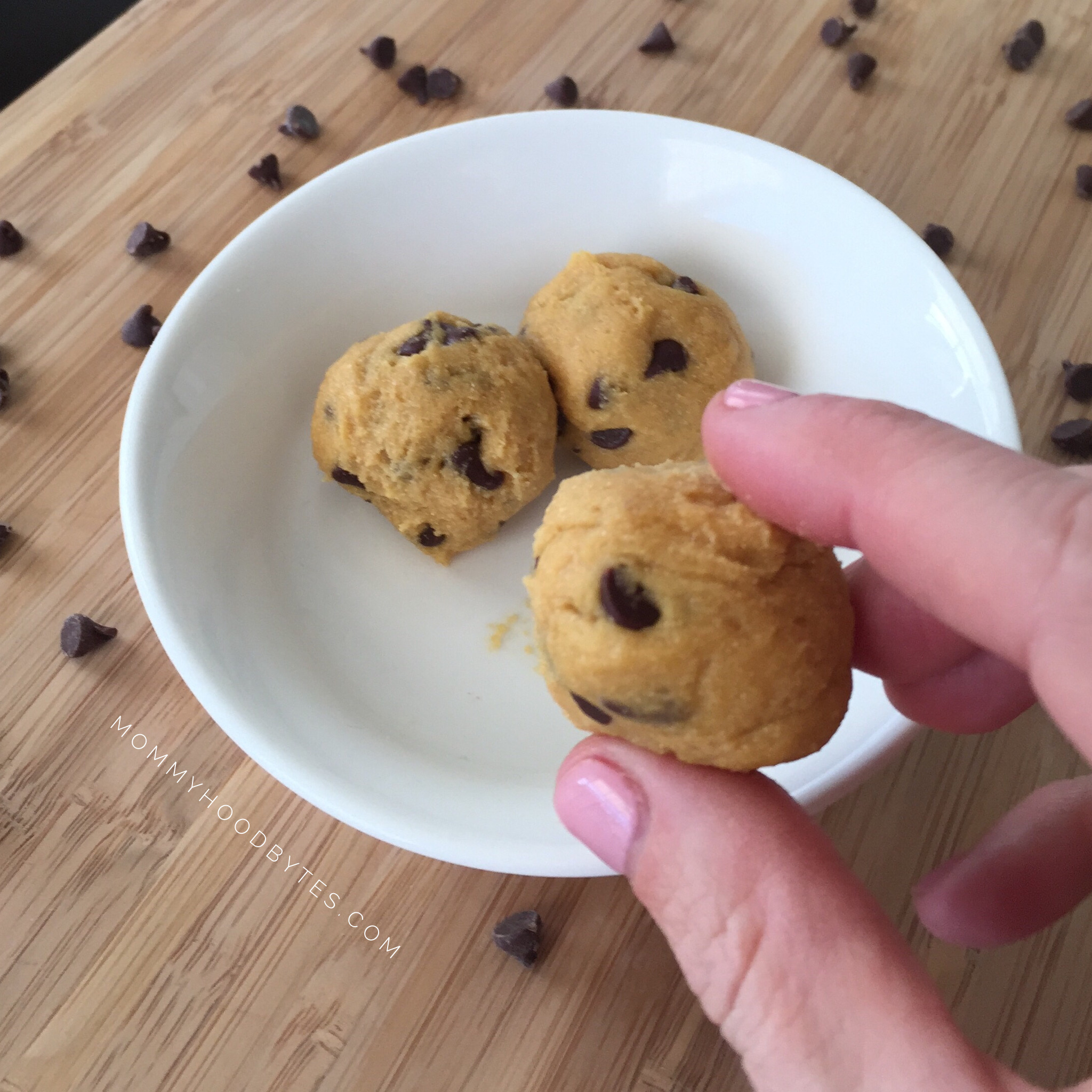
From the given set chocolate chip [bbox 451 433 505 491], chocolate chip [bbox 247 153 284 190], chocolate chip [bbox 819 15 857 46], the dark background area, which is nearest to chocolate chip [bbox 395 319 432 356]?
chocolate chip [bbox 451 433 505 491]

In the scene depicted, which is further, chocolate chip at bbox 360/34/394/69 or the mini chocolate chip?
chocolate chip at bbox 360/34/394/69

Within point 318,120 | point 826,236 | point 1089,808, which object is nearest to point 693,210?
point 826,236

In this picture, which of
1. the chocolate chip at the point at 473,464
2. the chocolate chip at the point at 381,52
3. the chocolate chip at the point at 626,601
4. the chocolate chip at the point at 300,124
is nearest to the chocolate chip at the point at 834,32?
the chocolate chip at the point at 381,52

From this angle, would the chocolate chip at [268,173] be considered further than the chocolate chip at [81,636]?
Yes

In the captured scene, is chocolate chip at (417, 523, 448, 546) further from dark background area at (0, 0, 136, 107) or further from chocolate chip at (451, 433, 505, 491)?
dark background area at (0, 0, 136, 107)

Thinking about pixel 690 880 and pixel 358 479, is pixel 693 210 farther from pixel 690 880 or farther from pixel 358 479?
pixel 690 880

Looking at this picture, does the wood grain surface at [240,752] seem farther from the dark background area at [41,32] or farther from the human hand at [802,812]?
the dark background area at [41,32]
